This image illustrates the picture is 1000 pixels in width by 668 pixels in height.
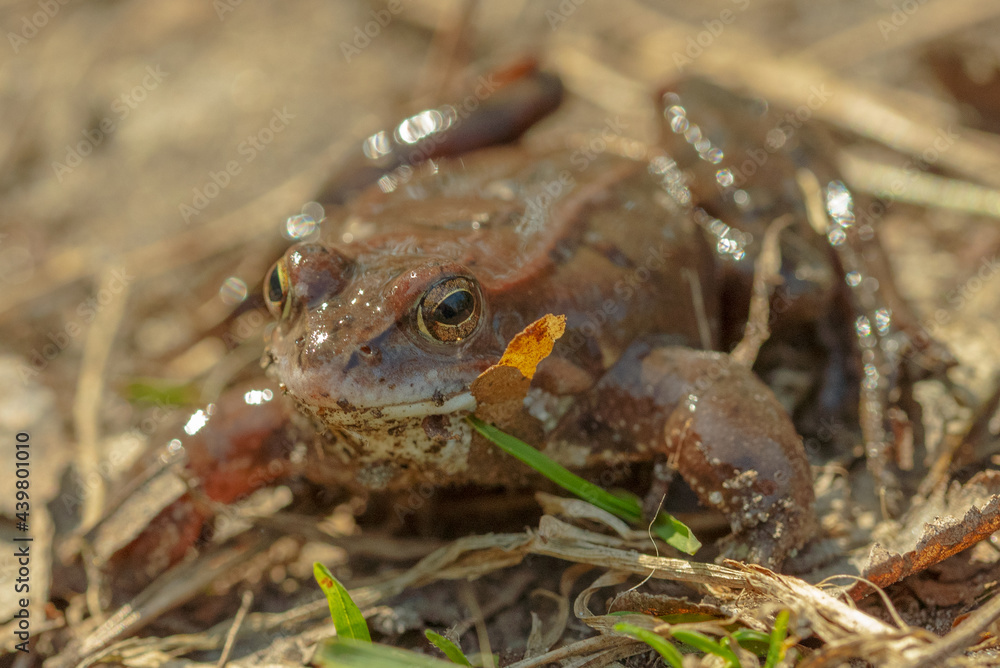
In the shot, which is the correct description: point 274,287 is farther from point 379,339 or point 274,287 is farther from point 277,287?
point 379,339

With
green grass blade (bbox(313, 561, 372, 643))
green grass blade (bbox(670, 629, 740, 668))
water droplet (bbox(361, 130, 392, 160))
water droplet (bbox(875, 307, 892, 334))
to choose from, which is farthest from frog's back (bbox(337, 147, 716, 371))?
green grass blade (bbox(670, 629, 740, 668))

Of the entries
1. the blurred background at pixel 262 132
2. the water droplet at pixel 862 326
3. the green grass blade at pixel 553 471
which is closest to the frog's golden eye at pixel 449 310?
the green grass blade at pixel 553 471

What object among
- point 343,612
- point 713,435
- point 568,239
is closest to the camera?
point 343,612

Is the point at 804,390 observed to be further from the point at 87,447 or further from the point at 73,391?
the point at 73,391

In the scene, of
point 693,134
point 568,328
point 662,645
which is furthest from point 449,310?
point 693,134

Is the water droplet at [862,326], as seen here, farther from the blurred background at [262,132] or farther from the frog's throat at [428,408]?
the frog's throat at [428,408]

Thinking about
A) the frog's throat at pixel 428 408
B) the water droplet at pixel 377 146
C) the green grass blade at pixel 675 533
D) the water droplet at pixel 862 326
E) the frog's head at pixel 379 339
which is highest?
the frog's head at pixel 379 339
